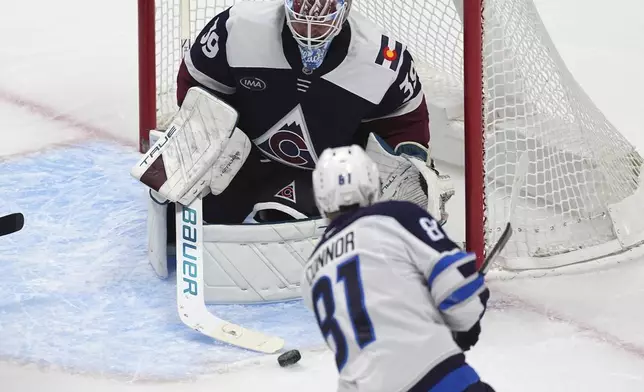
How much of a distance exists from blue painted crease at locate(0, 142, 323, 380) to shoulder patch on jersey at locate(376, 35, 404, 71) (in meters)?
0.63

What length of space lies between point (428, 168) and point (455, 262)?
1112 millimetres

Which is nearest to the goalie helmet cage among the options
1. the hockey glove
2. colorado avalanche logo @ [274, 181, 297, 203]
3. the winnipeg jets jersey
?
colorado avalanche logo @ [274, 181, 297, 203]

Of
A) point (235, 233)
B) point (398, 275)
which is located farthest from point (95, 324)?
point (398, 275)

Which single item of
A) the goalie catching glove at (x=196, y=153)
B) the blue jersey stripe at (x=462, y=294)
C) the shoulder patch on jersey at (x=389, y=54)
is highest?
the shoulder patch on jersey at (x=389, y=54)

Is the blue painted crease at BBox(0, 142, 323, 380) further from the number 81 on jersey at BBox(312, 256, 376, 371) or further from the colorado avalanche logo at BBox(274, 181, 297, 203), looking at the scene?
the number 81 on jersey at BBox(312, 256, 376, 371)

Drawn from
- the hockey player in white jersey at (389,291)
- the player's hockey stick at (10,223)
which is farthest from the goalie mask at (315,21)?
the hockey player in white jersey at (389,291)

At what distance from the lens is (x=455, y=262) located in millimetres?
1908

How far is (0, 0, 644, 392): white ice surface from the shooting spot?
8.83 feet

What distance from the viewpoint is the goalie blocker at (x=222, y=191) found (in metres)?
2.98

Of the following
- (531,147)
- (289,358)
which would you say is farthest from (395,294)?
(531,147)

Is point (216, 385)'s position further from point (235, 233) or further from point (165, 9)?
point (165, 9)

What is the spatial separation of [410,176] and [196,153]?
0.54 meters

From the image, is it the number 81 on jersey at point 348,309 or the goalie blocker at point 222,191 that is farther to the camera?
the goalie blocker at point 222,191

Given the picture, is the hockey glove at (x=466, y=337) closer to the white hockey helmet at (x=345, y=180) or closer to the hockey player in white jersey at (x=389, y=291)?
the hockey player in white jersey at (x=389, y=291)
